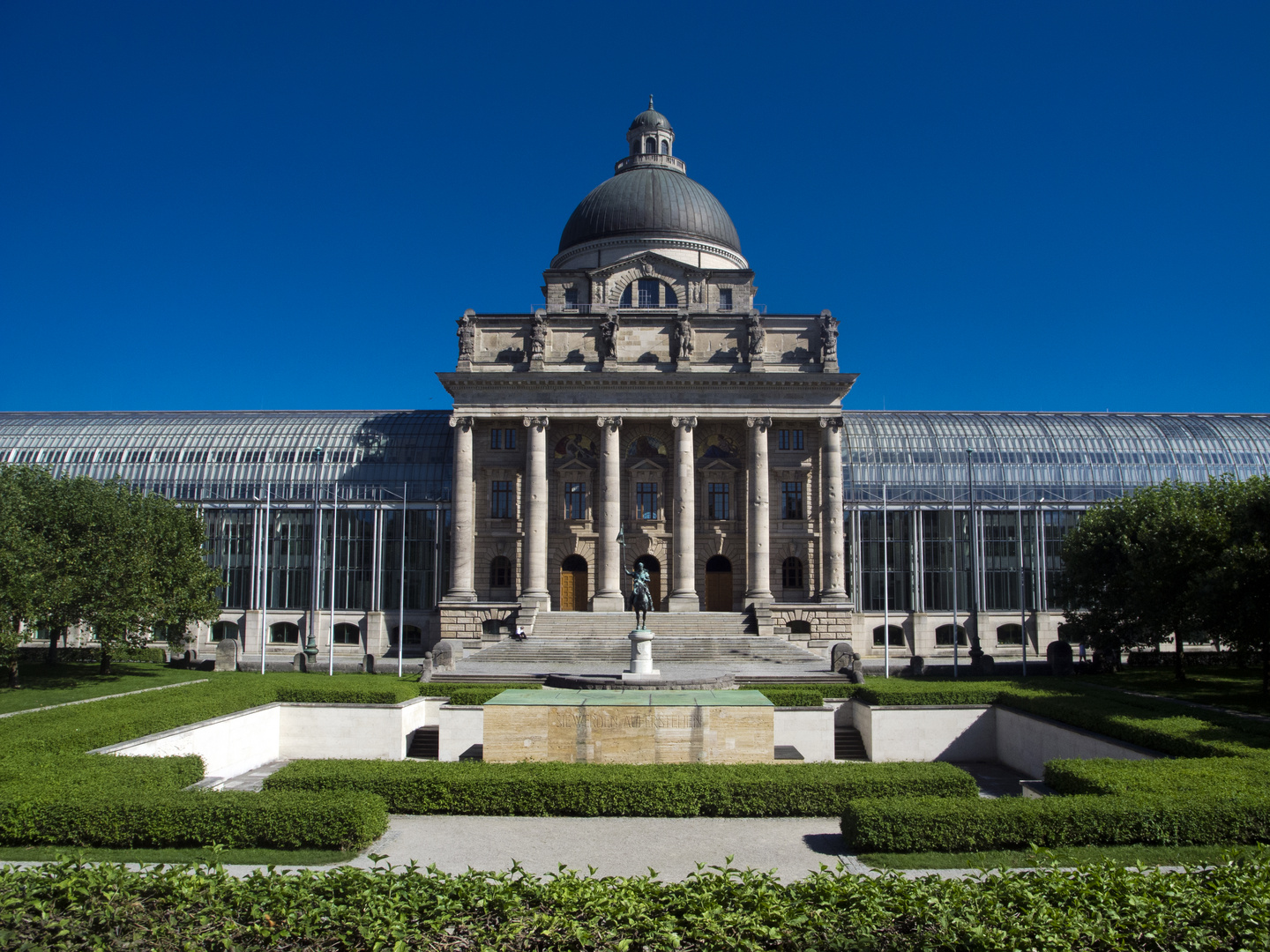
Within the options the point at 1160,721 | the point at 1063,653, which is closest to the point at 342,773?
the point at 1160,721

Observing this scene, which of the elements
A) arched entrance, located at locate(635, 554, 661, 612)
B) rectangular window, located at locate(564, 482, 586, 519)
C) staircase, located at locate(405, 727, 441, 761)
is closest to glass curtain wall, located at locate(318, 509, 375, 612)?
rectangular window, located at locate(564, 482, 586, 519)

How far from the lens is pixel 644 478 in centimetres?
6219

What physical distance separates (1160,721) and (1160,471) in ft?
158

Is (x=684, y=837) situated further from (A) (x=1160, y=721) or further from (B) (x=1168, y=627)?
(B) (x=1168, y=627)

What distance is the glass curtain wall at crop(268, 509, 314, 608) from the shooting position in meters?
64.1

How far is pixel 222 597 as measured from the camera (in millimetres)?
64312

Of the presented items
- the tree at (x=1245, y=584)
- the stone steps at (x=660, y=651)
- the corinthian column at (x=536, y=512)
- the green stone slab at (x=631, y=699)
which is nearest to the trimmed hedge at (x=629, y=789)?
the green stone slab at (x=631, y=699)

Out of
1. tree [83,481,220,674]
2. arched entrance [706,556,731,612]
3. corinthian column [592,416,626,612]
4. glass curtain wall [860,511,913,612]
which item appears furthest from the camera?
glass curtain wall [860,511,913,612]

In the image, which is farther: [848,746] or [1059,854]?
[848,746]

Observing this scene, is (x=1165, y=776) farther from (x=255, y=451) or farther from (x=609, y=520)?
(x=255, y=451)

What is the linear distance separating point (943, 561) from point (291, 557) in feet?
153

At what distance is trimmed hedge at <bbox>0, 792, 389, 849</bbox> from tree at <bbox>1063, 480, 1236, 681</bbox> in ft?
99.4

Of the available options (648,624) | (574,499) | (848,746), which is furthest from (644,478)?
(848,746)

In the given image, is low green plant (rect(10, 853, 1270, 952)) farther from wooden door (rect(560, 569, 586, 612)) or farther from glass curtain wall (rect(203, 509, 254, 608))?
glass curtain wall (rect(203, 509, 254, 608))
